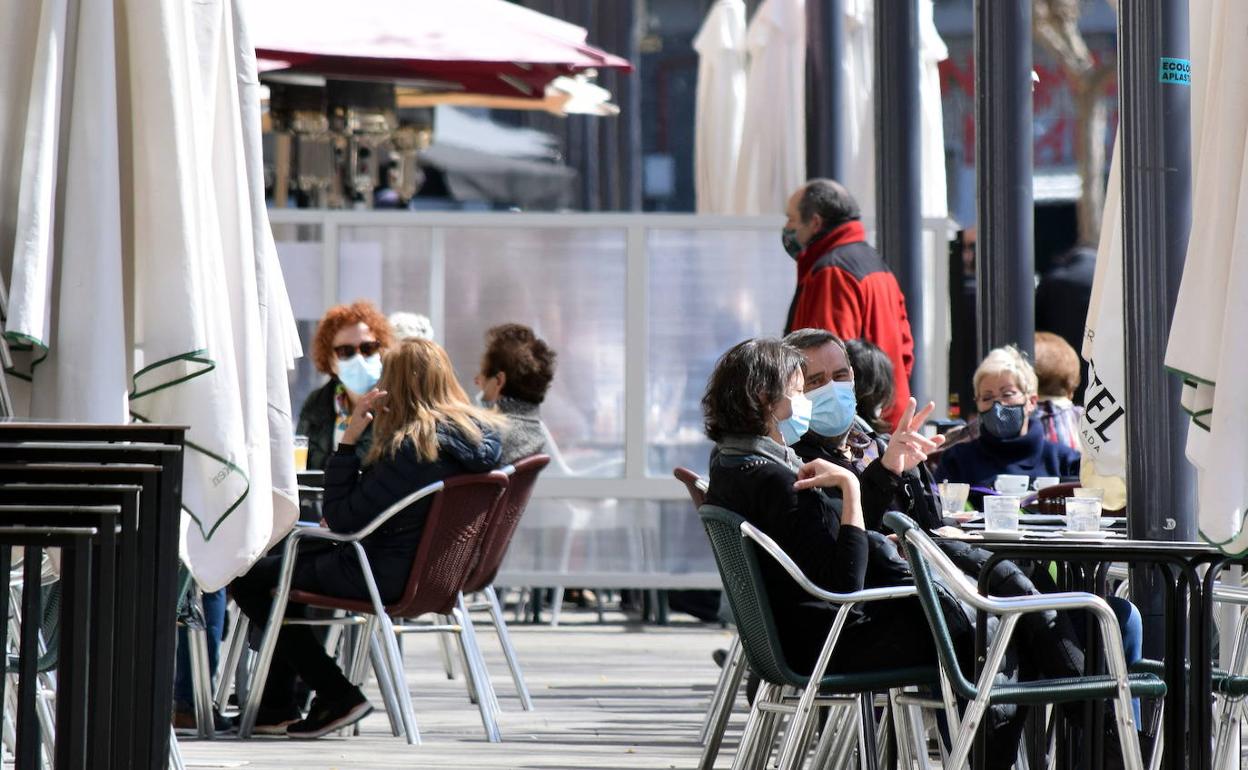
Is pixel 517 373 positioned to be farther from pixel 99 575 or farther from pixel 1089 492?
pixel 99 575

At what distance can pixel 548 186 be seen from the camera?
2152cm

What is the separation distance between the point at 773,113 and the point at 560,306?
82.1 inches

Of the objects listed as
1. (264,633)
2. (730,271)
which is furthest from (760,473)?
(730,271)

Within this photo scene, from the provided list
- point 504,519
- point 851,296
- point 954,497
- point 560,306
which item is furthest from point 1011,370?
point 560,306

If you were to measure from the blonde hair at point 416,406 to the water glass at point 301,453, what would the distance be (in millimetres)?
1020

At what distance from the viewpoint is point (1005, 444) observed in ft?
22.7

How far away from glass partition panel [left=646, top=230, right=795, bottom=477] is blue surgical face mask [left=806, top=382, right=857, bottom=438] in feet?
16.3

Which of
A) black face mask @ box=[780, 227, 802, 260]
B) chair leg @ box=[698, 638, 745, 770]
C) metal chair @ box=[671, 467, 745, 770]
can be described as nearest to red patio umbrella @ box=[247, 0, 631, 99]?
black face mask @ box=[780, 227, 802, 260]

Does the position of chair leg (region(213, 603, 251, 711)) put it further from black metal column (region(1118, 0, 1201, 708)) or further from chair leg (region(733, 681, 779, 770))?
black metal column (region(1118, 0, 1201, 708))

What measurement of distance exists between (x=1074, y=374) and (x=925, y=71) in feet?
11.7

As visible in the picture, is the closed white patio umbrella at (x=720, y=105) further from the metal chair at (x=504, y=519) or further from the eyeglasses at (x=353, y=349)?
the metal chair at (x=504, y=519)

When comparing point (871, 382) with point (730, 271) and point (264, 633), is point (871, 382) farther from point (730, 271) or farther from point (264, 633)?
point (730, 271)

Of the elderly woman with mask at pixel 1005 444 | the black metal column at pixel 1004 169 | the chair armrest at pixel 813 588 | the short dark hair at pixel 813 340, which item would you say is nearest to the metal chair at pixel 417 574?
the short dark hair at pixel 813 340

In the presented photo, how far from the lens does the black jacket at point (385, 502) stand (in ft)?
21.5
